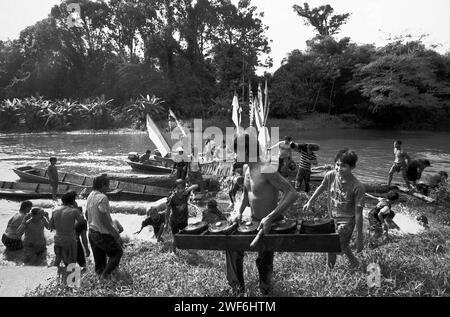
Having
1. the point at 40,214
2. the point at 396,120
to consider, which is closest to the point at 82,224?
the point at 40,214

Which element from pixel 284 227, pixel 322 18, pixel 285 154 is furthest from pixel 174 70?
pixel 284 227

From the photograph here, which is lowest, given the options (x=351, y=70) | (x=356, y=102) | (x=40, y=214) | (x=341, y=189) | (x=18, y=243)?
(x=18, y=243)

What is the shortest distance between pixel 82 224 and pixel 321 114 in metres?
38.0

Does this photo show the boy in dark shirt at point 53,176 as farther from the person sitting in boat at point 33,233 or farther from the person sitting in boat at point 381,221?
the person sitting in boat at point 381,221

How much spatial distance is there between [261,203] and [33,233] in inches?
189

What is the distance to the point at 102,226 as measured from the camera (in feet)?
15.9

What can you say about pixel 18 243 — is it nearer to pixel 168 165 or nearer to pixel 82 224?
pixel 82 224

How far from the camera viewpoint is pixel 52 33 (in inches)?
1694

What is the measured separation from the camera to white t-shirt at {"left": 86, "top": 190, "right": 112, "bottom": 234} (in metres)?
4.80

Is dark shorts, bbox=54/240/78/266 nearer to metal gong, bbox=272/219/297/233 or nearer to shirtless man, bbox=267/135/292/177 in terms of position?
metal gong, bbox=272/219/297/233

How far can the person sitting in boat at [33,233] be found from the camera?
22.2 ft

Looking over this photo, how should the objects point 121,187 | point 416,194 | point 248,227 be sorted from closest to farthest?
point 248,227
point 416,194
point 121,187

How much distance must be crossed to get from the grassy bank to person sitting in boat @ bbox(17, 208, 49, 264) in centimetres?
201

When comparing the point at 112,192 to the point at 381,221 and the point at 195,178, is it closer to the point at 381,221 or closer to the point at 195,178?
the point at 195,178
